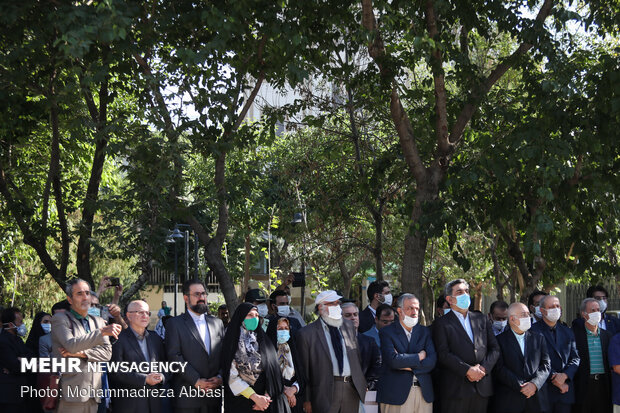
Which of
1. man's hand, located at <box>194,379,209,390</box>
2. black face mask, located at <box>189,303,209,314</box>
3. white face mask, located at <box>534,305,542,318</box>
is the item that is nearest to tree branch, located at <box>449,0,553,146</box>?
white face mask, located at <box>534,305,542,318</box>

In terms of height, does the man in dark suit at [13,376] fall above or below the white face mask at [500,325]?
below

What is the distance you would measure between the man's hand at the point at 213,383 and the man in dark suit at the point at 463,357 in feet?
8.56

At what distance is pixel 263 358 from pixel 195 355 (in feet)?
2.45

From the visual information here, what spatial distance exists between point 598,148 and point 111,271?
29.4 m

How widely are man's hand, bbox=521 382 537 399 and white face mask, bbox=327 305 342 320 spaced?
230 cm

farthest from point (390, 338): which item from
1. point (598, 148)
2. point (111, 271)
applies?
point (111, 271)

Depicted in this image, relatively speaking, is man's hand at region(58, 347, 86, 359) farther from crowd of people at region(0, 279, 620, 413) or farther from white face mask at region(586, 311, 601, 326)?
white face mask at region(586, 311, 601, 326)

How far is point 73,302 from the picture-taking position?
8516mm

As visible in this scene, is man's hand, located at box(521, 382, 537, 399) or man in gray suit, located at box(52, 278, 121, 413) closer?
man in gray suit, located at box(52, 278, 121, 413)

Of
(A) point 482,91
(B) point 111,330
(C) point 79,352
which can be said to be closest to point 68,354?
(C) point 79,352

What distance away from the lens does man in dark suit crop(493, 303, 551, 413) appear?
30.9ft

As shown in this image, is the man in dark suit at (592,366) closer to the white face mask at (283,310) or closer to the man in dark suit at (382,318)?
the man in dark suit at (382,318)

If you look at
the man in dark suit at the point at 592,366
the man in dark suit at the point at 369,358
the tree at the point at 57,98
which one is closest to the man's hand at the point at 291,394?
the man in dark suit at the point at 369,358

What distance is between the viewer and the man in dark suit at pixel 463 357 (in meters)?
9.34
